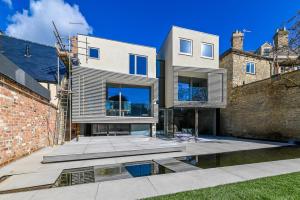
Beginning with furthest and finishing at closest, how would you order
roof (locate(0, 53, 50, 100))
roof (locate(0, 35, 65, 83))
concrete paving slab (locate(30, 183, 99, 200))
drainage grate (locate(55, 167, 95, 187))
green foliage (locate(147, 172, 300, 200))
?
roof (locate(0, 35, 65, 83)) → roof (locate(0, 53, 50, 100)) → drainage grate (locate(55, 167, 95, 187)) → concrete paving slab (locate(30, 183, 99, 200)) → green foliage (locate(147, 172, 300, 200))

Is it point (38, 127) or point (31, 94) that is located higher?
point (31, 94)

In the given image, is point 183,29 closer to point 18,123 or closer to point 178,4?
point 178,4

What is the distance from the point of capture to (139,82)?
1514 centimetres

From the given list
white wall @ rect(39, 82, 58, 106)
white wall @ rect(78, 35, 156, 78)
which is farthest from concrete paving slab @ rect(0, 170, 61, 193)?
white wall @ rect(78, 35, 156, 78)

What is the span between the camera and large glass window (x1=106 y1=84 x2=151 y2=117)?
1436 centimetres

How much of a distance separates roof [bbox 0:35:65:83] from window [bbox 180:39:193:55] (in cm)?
1038

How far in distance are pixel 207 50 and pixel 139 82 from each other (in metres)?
7.53

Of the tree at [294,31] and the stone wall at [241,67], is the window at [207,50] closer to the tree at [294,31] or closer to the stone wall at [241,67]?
the stone wall at [241,67]

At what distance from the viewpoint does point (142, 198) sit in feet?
12.3

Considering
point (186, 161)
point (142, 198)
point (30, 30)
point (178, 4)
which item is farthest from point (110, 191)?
point (30, 30)

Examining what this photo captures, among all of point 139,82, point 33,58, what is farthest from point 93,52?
point 139,82

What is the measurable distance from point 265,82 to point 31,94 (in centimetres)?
1651

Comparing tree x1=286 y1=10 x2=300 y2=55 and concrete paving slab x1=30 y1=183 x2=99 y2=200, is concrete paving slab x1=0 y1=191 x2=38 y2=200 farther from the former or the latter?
tree x1=286 y1=10 x2=300 y2=55

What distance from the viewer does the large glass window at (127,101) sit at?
47.1 feet
